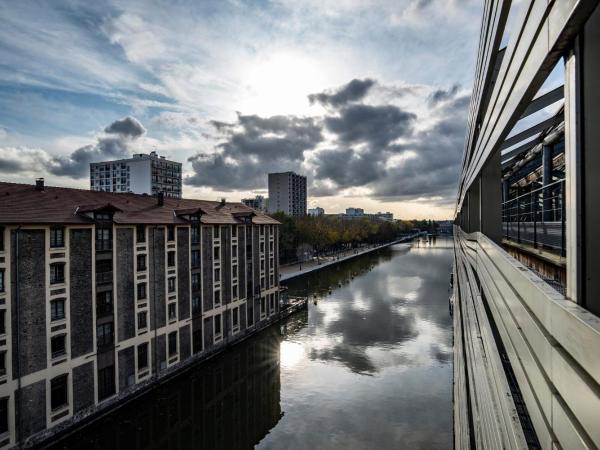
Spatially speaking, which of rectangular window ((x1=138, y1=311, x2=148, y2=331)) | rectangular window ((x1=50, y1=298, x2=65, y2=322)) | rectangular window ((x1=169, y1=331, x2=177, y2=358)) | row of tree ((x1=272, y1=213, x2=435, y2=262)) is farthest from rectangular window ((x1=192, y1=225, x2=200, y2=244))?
row of tree ((x1=272, y1=213, x2=435, y2=262))

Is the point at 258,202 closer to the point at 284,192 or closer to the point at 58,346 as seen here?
Result: the point at 284,192

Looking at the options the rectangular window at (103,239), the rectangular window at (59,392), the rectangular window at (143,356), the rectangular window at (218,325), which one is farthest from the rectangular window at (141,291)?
the rectangular window at (218,325)

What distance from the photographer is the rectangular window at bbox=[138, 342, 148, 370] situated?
19.5 m

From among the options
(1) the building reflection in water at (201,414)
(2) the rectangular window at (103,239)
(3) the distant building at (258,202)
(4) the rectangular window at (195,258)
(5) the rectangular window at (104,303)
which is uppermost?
(3) the distant building at (258,202)

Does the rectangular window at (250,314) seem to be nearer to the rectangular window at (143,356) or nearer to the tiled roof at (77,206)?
the tiled roof at (77,206)

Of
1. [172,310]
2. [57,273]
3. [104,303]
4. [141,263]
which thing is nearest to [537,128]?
[57,273]

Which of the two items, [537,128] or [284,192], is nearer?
[537,128]

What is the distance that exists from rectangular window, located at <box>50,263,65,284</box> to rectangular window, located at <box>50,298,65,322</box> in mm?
808

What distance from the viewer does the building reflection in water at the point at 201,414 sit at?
52.9ft

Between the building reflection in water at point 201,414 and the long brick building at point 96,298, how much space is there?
0.93 meters

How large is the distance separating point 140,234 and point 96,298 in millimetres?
3994

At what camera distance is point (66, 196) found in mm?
18312

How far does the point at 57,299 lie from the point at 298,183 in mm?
123603

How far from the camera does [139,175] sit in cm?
7756
